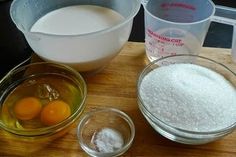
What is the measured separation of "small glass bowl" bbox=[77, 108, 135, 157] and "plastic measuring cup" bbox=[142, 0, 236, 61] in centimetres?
20

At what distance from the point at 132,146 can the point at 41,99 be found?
0.72 ft

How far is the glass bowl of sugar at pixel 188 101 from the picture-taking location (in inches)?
22.4

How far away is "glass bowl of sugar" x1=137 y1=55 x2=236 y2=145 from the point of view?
568 mm

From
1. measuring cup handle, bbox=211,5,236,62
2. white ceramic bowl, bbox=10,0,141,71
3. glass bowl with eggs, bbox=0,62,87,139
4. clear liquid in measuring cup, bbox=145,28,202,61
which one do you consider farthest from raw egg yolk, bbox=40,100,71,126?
measuring cup handle, bbox=211,5,236,62

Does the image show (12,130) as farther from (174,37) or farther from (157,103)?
(174,37)

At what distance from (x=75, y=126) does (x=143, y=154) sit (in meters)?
0.15

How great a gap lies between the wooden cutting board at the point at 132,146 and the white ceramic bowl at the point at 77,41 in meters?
0.05

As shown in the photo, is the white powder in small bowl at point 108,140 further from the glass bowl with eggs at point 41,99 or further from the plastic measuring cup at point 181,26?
the plastic measuring cup at point 181,26

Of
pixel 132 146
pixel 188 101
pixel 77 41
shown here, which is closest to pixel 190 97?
pixel 188 101

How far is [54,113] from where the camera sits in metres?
0.64

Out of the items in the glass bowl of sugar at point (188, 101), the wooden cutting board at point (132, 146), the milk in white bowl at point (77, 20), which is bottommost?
the wooden cutting board at point (132, 146)

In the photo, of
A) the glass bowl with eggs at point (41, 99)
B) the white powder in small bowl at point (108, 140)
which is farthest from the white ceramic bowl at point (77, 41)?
the white powder in small bowl at point (108, 140)

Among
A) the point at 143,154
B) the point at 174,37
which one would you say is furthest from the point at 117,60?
the point at 143,154

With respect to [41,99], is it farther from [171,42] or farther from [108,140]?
[171,42]
